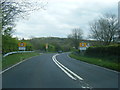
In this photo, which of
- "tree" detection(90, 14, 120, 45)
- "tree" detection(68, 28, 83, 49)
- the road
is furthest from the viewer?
"tree" detection(68, 28, 83, 49)

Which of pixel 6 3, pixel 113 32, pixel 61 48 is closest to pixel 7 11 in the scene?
pixel 6 3

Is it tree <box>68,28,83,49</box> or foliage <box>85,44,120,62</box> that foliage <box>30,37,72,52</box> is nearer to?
tree <box>68,28,83,49</box>

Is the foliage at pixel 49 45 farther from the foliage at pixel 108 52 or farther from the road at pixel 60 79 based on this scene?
the road at pixel 60 79

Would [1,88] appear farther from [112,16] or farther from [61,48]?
[61,48]

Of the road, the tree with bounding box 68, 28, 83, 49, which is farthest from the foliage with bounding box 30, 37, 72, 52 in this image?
the road

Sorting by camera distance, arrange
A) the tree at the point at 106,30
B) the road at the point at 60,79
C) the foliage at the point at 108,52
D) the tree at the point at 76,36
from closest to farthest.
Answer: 1. the road at the point at 60,79
2. the foliage at the point at 108,52
3. the tree at the point at 106,30
4. the tree at the point at 76,36

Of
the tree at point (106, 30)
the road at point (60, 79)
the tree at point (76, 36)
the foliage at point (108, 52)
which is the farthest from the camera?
the tree at point (76, 36)

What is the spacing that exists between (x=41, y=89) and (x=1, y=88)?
163 cm

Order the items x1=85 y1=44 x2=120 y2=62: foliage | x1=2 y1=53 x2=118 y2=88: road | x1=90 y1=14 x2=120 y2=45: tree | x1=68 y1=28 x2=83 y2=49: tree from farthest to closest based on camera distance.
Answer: x1=68 y1=28 x2=83 y2=49: tree < x1=90 y1=14 x2=120 y2=45: tree < x1=85 y1=44 x2=120 y2=62: foliage < x1=2 y1=53 x2=118 y2=88: road

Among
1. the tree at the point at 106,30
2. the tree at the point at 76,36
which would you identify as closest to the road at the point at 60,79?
the tree at the point at 106,30

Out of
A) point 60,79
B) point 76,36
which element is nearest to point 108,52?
point 60,79

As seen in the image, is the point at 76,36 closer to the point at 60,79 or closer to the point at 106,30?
the point at 106,30

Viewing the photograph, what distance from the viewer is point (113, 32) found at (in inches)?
2014

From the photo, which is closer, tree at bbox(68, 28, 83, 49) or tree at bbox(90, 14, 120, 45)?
tree at bbox(90, 14, 120, 45)
